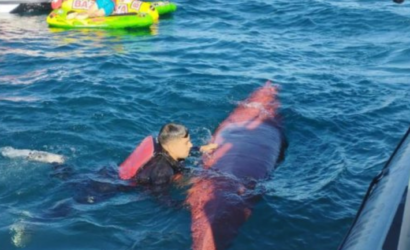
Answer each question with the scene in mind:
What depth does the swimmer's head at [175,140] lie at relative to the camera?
6.02 meters

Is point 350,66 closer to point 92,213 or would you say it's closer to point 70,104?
point 70,104

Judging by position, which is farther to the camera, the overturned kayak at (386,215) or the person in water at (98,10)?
the person in water at (98,10)

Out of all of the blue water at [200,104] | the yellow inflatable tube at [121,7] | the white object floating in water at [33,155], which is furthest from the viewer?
the yellow inflatable tube at [121,7]

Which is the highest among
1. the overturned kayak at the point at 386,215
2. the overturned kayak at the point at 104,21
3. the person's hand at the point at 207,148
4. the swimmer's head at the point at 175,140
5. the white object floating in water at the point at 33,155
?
the overturned kayak at the point at 386,215

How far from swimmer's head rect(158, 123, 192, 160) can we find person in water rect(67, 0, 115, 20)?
26.6ft

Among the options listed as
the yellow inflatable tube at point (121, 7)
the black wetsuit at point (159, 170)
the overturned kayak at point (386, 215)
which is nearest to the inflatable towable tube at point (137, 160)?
the black wetsuit at point (159, 170)

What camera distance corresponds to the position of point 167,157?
20.0 ft

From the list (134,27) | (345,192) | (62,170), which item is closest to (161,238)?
(62,170)

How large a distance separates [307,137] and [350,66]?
3118 mm

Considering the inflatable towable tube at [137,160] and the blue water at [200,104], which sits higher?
the inflatable towable tube at [137,160]

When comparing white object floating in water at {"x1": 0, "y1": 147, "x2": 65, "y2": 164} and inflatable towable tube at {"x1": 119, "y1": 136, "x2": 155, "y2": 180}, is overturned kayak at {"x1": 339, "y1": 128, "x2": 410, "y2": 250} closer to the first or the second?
inflatable towable tube at {"x1": 119, "y1": 136, "x2": 155, "y2": 180}

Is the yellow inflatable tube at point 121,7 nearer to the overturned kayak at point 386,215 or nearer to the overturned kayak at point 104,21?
the overturned kayak at point 104,21

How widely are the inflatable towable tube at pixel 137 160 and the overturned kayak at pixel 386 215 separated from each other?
7.85 ft

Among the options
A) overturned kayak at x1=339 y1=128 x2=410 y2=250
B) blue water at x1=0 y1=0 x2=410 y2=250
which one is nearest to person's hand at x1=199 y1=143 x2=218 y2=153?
blue water at x1=0 y1=0 x2=410 y2=250
